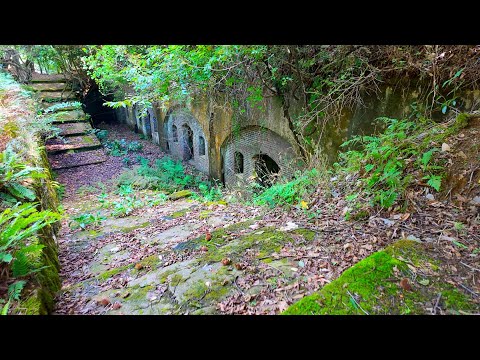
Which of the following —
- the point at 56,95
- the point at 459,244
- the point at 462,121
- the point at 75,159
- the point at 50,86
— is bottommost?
the point at 459,244

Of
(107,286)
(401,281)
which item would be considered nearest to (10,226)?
(107,286)

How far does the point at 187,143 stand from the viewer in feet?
46.0

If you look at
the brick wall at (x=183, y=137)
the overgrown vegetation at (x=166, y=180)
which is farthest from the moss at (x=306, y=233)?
the brick wall at (x=183, y=137)

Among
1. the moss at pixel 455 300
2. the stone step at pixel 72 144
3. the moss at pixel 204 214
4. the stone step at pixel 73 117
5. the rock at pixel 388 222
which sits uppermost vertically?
the stone step at pixel 73 117

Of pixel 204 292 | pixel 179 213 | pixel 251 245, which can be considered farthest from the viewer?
pixel 179 213

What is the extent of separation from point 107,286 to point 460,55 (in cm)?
586

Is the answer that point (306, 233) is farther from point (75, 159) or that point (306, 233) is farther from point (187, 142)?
point (187, 142)

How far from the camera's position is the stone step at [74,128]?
1181 cm

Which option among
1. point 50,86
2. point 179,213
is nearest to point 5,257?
point 179,213

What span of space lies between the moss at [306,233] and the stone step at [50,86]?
15840 millimetres

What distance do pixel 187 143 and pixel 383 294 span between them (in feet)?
42.5

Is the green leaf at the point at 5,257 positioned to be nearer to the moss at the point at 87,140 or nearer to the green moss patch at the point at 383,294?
the green moss patch at the point at 383,294
